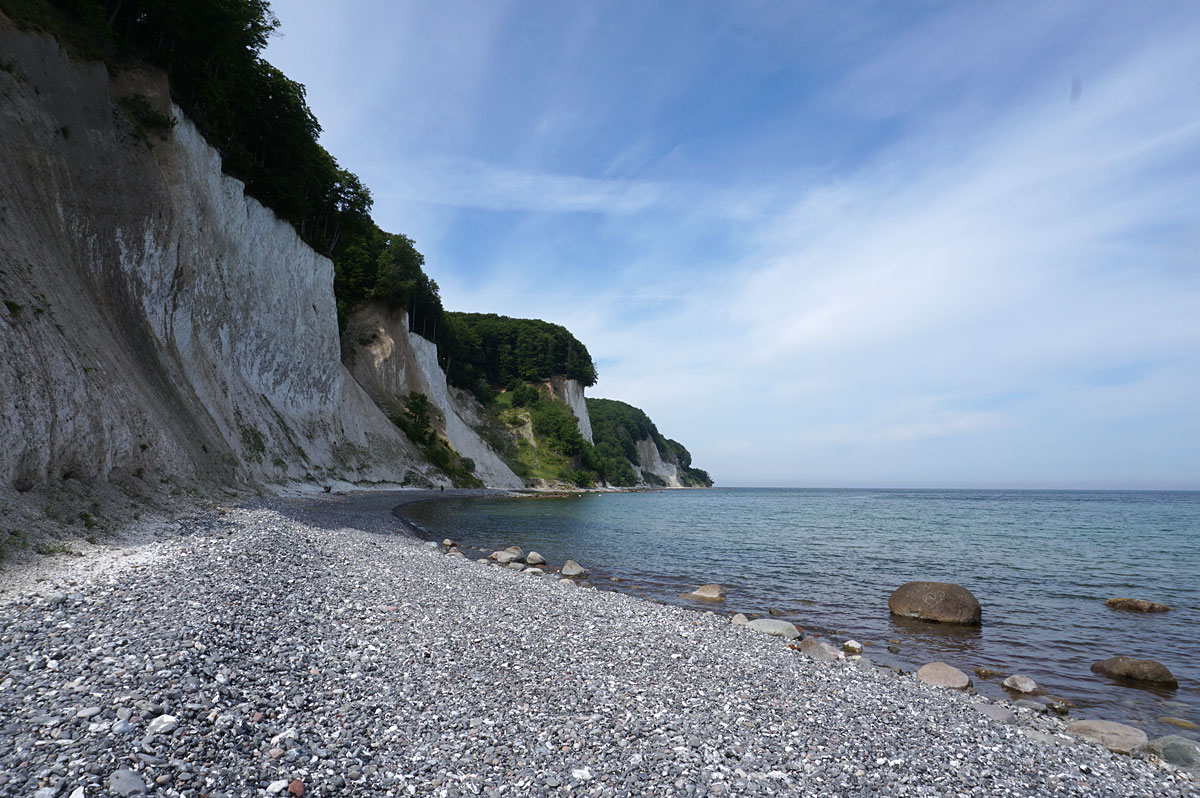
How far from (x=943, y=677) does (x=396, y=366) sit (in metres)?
51.9

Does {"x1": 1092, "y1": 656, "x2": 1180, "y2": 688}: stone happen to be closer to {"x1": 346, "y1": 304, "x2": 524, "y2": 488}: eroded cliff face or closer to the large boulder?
the large boulder

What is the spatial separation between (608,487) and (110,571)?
9701 cm

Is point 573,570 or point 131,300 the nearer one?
point 573,570

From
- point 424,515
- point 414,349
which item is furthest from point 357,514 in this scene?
point 414,349

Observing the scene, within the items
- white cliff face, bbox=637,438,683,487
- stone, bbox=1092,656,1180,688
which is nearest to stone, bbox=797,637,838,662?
stone, bbox=1092,656,1180,688

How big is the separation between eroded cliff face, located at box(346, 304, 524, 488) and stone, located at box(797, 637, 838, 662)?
154 ft

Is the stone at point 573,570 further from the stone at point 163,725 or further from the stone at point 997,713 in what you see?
the stone at point 163,725

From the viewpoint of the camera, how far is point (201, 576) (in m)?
8.15

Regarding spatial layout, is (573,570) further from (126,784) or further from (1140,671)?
(126,784)

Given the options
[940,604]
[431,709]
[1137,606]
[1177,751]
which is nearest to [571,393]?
[1137,606]

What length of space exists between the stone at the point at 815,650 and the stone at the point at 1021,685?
2708mm

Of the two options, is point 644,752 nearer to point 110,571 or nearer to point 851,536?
point 110,571

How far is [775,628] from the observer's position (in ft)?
37.0

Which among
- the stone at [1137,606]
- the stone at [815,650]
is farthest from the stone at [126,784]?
the stone at [1137,606]
